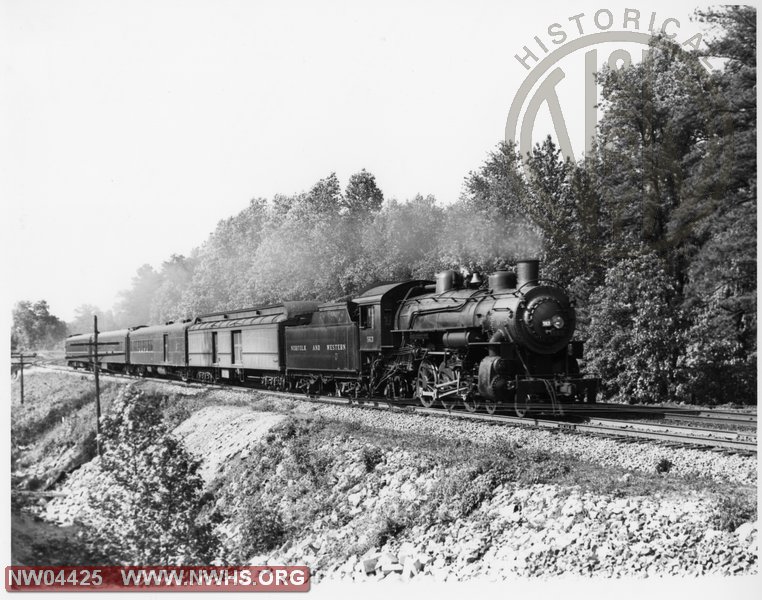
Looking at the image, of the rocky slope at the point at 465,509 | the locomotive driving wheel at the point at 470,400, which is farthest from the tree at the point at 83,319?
the locomotive driving wheel at the point at 470,400

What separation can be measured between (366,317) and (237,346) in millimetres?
6536

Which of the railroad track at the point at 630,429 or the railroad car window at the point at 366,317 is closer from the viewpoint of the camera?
the railroad track at the point at 630,429

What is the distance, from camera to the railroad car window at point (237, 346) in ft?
64.9

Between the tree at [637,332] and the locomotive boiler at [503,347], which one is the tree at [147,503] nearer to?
the locomotive boiler at [503,347]

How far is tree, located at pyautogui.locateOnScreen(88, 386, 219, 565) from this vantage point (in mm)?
8461

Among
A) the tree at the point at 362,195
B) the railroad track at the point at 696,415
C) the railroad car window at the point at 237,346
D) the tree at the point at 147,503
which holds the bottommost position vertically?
the tree at the point at 147,503

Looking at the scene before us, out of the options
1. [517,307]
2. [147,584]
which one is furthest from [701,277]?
[147,584]

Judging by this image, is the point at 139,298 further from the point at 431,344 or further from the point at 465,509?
the point at 465,509

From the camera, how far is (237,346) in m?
19.9

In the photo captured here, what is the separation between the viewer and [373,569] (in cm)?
786

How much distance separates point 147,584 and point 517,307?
6.54 meters

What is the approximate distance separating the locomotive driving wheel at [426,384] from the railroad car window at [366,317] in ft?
5.35

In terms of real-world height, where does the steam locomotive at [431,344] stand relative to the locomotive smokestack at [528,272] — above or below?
below

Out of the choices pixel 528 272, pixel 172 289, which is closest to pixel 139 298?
pixel 172 289
